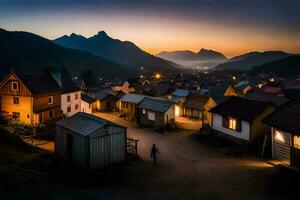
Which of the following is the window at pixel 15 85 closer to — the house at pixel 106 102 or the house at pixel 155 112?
the house at pixel 155 112

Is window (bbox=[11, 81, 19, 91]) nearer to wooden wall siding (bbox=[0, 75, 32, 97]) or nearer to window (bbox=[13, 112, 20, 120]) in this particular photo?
wooden wall siding (bbox=[0, 75, 32, 97])

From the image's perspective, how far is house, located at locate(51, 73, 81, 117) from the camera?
47.8 meters

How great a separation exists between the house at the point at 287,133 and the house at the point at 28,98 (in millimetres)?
32859

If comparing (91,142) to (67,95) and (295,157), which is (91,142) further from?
(67,95)

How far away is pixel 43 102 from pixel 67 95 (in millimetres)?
6901

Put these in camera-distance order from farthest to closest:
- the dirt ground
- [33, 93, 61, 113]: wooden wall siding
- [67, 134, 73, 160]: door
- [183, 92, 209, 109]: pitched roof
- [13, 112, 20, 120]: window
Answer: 1. [183, 92, 209, 109]: pitched roof
2. [13, 112, 20, 120]: window
3. [33, 93, 61, 113]: wooden wall siding
4. [67, 134, 73, 160]: door
5. the dirt ground

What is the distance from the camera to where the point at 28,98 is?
40406 mm

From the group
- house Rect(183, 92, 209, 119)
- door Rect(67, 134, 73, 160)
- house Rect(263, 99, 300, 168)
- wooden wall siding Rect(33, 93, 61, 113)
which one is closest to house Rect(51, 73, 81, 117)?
wooden wall siding Rect(33, 93, 61, 113)

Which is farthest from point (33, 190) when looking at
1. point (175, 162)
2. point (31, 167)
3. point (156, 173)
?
point (175, 162)

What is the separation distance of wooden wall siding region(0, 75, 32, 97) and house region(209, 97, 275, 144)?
93.9 feet

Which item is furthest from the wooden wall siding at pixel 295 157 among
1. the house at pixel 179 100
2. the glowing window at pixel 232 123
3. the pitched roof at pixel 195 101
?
the house at pixel 179 100

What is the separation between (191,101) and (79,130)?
3615cm

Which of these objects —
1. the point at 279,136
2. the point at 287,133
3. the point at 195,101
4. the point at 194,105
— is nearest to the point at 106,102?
the point at 195,101

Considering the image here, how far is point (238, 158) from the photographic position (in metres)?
27.4
